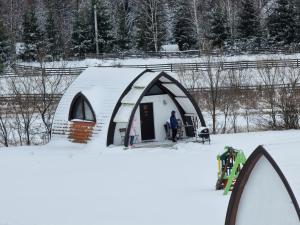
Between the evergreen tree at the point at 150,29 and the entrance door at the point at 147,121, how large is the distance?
32.7 metres

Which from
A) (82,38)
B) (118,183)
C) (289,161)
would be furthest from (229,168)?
(82,38)

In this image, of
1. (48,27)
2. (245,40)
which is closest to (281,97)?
(245,40)

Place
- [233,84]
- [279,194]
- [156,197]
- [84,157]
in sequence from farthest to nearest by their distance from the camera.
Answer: [233,84], [84,157], [156,197], [279,194]

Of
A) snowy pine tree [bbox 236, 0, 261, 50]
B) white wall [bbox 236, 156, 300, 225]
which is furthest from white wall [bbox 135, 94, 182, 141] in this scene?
snowy pine tree [bbox 236, 0, 261, 50]

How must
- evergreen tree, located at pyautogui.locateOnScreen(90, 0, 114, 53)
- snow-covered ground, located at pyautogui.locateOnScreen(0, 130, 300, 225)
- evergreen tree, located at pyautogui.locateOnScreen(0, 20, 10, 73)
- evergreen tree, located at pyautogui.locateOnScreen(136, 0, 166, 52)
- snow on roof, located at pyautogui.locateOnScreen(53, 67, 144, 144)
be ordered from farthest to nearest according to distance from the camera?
evergreen tree, located at pyautogui.locateOnScreen(90, 0, 114, 53)
evergreen tree, located at pyautogui.locateOnScreen(136, 0, 166, 52)
evergreen tree, located at pyautogui.locateOnScreen(0, 20, 10, 73)
snow on roof, located at pyautogui.locateOnScreen(53, 67, 144, 144)
snow-covered ground, located at pyautogui.locateOnScreen(0, 130, 300, 225)

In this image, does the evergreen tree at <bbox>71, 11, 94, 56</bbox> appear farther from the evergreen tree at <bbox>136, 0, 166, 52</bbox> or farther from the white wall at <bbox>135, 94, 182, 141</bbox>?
the white wall at <bbox>135, 94, 182, 141</bbox>

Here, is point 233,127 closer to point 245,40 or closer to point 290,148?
point 290,148

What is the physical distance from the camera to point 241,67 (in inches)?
1855

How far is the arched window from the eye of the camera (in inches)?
1002

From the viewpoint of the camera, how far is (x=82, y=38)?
6034cm

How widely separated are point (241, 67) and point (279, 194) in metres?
38.9

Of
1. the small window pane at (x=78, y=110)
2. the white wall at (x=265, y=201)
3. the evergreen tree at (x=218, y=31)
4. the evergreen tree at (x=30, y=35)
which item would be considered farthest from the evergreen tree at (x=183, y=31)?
the white wall at (x=265, y=201)

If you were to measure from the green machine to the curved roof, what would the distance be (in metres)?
7.85

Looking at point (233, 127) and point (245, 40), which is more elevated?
point (245, 40)
